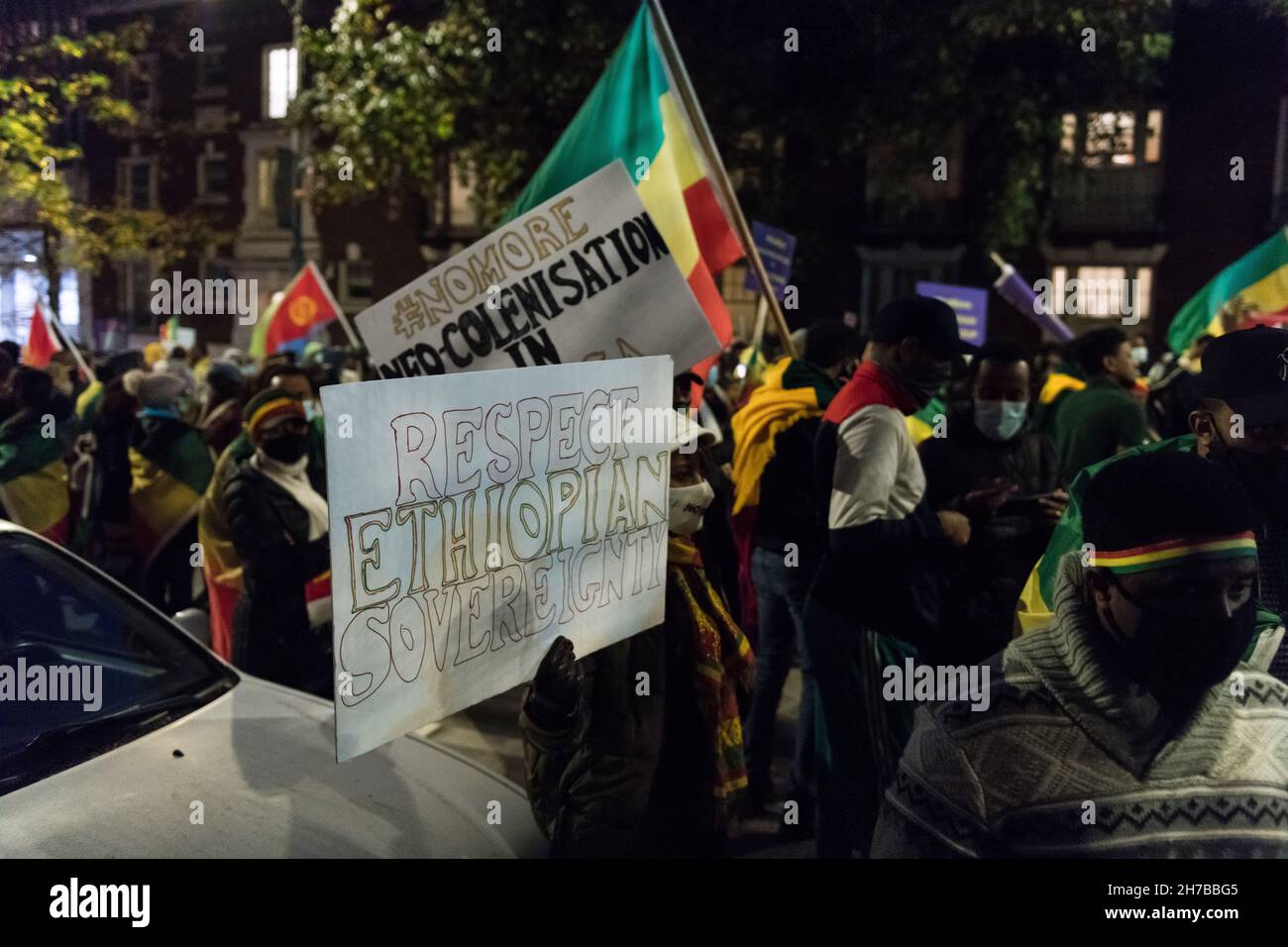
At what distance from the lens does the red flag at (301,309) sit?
1046 centimetres

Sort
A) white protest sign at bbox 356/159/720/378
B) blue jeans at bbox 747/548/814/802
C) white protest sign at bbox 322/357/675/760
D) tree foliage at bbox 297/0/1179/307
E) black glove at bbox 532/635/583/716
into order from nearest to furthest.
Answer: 1. white protest sign at bbox 322/357/675/760
2. black glove at bbox 532/635/583/716
3. white protest sign at bbox 356/159/720/378
4. blue jeans at bbox 747/548/814/802
5. tree foliage at bbox 297/0/1179/307

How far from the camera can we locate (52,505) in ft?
19.8

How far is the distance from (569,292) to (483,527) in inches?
47.2

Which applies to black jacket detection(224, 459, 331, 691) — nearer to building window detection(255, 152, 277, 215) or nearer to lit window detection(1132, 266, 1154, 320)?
lit window detection(1132, 266, 1154, 320)

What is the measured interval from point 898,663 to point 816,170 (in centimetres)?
2004

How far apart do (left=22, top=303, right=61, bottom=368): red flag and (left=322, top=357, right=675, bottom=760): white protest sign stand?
26.4 feet

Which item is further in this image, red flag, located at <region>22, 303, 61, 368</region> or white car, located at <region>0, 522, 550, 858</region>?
red flag, located at <region>22, 303, 61, 368</region>

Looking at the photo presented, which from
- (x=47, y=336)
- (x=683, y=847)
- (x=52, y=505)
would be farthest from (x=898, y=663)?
(x=47, y=336)

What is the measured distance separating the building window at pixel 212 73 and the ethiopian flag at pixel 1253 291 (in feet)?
85.6

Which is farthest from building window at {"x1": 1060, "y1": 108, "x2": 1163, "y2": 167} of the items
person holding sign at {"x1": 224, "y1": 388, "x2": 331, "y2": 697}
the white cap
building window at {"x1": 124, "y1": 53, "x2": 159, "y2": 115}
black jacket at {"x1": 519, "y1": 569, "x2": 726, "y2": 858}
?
building window at {"x1": 124, "y1": 53, "x2": 159, "y2": 115}

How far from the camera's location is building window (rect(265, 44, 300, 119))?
84.2ft

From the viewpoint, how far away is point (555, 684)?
2.65 metres

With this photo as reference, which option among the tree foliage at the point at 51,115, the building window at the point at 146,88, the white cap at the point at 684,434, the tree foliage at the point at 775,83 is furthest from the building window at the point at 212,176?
the white cap at the point at 684,434

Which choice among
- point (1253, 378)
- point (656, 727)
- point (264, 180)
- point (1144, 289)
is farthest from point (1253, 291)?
point (264, 180)
